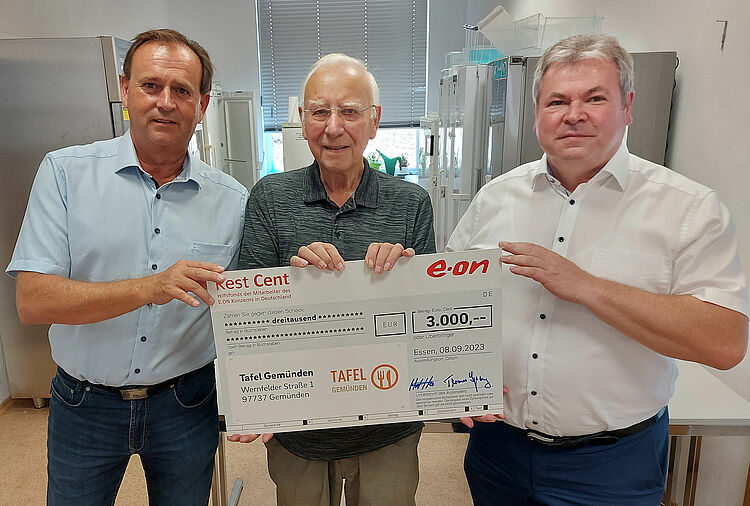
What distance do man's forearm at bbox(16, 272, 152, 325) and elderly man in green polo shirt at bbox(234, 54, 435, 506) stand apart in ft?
0.92

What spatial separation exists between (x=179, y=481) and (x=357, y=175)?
94 centimetres

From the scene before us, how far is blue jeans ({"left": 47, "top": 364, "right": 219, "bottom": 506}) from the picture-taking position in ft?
4.32

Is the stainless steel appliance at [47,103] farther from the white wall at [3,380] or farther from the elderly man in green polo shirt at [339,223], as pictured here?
the elderly man in green polo shirt at [339,223]

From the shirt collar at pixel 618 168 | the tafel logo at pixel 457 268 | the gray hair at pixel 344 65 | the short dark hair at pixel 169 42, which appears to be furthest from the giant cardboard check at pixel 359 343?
the short dark hair at pixel 169 42

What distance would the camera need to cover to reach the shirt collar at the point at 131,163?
4.37 feet

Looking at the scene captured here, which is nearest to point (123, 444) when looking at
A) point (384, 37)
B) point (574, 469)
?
point (574, 469)

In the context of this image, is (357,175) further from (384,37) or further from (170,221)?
(384,37)

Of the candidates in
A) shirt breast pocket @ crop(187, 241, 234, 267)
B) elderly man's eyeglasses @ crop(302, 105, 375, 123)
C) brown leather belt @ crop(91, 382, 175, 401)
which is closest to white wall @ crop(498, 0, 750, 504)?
elderly man's eyeglasses @ crop(302, 105, 375, 123)

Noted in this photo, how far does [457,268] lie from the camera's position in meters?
1.20

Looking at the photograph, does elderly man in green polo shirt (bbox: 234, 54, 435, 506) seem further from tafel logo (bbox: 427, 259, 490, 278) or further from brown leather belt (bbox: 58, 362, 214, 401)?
brown leather belt (bbox: 58, 362, 214, 401)

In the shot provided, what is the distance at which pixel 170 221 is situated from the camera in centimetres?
134
